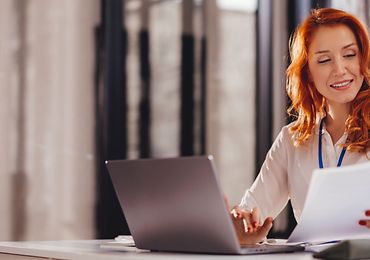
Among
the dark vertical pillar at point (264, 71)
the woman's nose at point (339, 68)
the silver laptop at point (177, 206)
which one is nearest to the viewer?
the silver laptop at point (177, 206)

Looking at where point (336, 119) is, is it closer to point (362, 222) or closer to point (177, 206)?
point (362, 222)

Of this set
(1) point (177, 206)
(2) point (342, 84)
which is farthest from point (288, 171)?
(1) point (177, 206)

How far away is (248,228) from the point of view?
1730 mm

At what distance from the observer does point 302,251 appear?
1467 mm

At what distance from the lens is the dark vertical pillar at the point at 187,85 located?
425 cm

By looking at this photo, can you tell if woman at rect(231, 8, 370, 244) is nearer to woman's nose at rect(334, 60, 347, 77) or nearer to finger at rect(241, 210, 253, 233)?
woman's nose at rect(334, 60, 347, 77)

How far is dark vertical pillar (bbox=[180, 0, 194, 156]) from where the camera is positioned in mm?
4246

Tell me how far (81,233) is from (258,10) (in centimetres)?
180

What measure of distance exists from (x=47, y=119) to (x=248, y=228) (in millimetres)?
2267

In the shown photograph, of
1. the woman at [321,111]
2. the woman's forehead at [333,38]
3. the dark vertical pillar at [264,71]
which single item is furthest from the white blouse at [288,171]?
the dark vertical pillar at [264,71]

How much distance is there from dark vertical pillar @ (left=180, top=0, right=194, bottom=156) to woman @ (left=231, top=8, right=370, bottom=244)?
1941 millimetres

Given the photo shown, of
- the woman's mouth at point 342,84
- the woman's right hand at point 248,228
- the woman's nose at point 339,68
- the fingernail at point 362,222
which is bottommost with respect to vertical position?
the woman's right hand at point 248,228

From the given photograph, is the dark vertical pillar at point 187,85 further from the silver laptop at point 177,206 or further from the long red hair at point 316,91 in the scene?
the silver laptop at point 177,206

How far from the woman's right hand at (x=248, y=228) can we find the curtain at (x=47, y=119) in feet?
7.10
